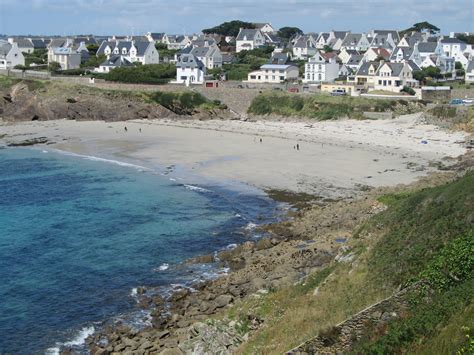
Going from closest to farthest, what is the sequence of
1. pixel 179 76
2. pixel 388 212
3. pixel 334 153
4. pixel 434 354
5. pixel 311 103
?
pixel 434 354
pixel 388 212
pixel 334 153
pixel 311 103
pixel 179 76

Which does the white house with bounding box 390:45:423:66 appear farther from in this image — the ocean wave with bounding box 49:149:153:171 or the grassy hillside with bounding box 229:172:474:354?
the grassy hillside with bounding box 229:172:474:354

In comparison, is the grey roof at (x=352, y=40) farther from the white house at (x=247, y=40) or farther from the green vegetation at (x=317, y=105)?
the green vegetation at (x=317, y=105)

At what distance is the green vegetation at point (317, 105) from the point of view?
7131 cm

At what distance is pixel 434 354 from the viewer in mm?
12828

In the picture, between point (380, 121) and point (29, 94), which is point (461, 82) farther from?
point (29, 94)

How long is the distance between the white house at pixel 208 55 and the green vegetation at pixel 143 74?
919 cm

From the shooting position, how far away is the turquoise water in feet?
86.3

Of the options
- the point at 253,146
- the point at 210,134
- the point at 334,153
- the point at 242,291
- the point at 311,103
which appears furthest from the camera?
the point at 311,103

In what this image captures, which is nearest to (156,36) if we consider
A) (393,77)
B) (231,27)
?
(231,27)

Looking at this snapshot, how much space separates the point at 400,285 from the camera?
19.7m

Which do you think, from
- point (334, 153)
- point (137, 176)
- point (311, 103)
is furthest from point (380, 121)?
point (137, 176)

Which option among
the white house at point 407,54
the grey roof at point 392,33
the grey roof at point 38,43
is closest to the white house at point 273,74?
the white house at point 407,54

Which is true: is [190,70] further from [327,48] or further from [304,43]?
[327,48]

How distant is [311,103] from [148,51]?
3950cm
